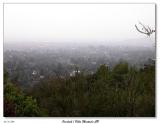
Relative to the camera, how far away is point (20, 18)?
25.1 feet

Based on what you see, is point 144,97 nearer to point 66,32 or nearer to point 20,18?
point 66,32

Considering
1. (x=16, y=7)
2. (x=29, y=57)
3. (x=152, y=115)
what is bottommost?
(x=152, y=115)

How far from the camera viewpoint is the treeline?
7.63 metres

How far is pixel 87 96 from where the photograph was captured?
7.68m

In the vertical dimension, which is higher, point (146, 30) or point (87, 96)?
point (146, 30)

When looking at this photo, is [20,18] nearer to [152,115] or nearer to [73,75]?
[73,75]

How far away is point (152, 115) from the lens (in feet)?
24.8

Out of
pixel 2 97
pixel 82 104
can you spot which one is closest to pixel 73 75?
pixel 82 104

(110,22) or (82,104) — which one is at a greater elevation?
(110,22)

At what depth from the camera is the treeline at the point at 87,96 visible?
25.0ft

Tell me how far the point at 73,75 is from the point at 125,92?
0.59m

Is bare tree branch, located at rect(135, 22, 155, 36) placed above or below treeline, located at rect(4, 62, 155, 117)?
above

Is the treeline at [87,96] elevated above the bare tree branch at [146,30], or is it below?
below

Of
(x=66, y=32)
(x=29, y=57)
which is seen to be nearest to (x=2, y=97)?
(x=29, y=57)
